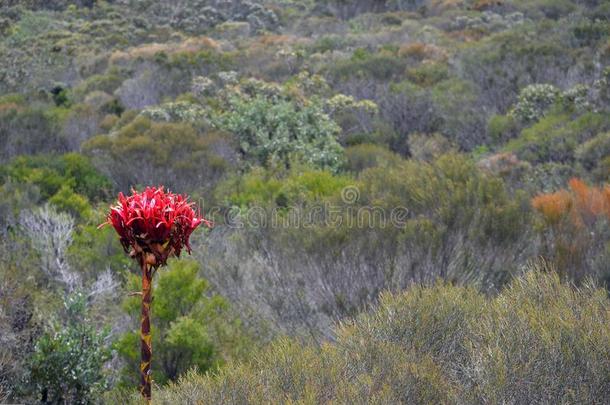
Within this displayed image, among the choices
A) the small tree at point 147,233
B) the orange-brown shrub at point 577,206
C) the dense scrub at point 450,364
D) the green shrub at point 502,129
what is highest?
the small tree at point 147,233

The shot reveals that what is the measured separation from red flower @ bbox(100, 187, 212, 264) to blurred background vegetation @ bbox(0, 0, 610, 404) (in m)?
0.91

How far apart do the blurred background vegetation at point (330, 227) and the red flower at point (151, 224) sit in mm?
912

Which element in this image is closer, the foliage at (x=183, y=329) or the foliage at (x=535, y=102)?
the foliage at (x=183, y=329)

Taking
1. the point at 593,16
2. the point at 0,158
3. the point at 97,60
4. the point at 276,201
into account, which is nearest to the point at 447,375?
the point at 276,201

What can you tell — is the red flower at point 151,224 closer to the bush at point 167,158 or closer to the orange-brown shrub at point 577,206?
the orange-brown shrub at point 577,206

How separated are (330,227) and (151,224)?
4369mm

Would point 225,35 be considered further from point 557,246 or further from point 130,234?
point 130,234

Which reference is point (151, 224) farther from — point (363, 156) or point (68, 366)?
point (363, 156)

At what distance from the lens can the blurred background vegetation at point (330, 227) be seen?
382cm

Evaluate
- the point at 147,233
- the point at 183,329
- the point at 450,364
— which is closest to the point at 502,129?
the point at 183,329

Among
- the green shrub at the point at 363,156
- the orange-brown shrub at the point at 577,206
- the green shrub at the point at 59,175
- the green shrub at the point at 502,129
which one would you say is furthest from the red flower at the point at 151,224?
the green shrub at the point at 502,129

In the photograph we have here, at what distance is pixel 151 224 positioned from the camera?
307 cm

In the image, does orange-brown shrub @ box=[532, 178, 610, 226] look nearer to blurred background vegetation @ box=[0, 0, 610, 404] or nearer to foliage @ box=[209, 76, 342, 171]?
blurred background vegetation @ box=[0, 0, 610, 404]

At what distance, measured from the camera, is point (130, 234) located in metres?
3.10
